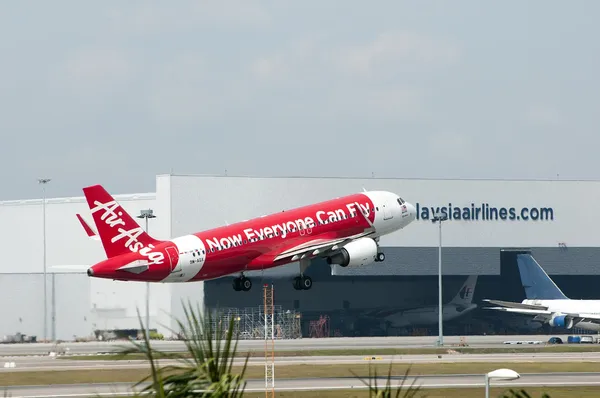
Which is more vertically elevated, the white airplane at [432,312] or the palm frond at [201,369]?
the palm frond at [201,369]

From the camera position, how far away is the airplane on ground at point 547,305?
118250mm

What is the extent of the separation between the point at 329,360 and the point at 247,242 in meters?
22.8

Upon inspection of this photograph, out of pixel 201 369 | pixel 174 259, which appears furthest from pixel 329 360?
pixel 201 369

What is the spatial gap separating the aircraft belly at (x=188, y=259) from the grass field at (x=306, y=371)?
7994 mm

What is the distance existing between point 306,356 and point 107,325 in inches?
1351

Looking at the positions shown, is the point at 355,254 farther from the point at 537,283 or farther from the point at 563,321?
the point at 537,283

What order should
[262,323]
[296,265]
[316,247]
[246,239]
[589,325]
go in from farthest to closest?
[262,323] < [296,265] < [589,325] < [316,247] < [246,239]

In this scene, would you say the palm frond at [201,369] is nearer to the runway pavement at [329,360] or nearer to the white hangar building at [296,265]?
the runway pavement at [329,360]

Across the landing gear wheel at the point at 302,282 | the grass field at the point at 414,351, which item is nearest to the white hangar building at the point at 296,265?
the grass field at the point at 414,351

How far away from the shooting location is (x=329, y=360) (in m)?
92.2

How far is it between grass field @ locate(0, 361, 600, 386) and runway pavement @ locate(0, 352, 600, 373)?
9.26ft

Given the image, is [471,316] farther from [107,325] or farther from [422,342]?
[107,325]

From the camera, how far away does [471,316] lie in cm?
13812

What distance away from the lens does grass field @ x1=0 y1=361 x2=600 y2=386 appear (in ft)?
247
